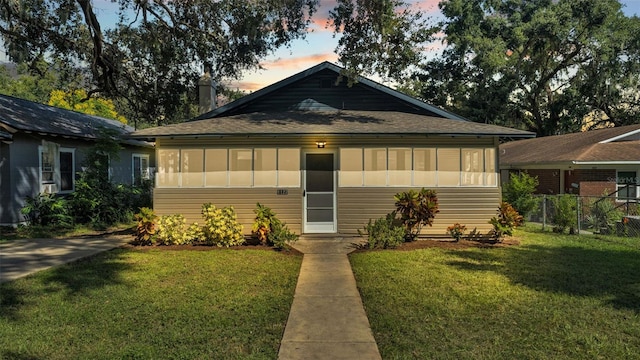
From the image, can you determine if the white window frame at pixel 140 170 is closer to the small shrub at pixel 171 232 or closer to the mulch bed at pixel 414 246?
the small shrub at pixel 171 232

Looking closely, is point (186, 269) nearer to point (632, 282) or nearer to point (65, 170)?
point (632, 282)

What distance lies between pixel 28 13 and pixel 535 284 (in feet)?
53.6

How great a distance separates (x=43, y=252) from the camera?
873 cm

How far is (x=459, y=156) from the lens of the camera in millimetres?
10719

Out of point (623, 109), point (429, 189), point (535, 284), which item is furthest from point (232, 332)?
point (623, 109)

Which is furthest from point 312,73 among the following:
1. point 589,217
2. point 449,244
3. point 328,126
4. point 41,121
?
point 589,217

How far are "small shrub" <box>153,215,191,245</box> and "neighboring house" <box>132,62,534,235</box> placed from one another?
2.84 ft

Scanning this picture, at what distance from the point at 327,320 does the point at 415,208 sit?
18.0ft

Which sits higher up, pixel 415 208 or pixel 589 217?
pixel 415 208

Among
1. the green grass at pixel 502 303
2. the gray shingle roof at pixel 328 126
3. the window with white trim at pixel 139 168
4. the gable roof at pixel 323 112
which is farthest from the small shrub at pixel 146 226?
the window with white trim at pixel 139 168

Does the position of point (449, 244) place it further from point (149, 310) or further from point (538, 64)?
point (538, 64)

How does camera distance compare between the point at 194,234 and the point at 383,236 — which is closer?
the point at 383,236

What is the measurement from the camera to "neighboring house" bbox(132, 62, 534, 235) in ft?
34.6

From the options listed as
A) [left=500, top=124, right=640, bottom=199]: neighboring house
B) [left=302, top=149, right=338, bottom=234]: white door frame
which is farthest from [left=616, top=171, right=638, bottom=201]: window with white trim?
[left=302, top=149, right=338, bottom=234]: white door frame
